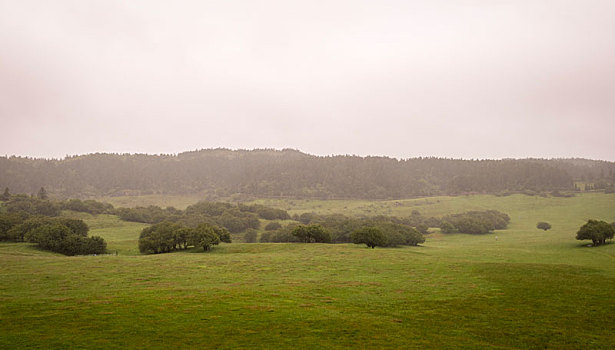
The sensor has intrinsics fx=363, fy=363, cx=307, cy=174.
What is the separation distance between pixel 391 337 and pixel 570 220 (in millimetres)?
151347

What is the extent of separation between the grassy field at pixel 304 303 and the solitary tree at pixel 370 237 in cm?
2055

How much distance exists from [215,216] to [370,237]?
75980mm

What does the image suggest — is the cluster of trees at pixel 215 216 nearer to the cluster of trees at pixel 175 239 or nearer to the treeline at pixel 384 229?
the treeline at pixel 384 229

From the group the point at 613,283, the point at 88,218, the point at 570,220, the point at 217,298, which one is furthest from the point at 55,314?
the point at 570,220

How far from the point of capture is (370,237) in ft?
240

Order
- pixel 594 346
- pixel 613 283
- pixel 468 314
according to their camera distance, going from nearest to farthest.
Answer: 1. pixel 594 346
2. pixel 468 314
3. pixel 613 283

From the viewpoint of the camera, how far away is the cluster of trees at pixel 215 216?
12221cm

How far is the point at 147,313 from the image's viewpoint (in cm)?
2319

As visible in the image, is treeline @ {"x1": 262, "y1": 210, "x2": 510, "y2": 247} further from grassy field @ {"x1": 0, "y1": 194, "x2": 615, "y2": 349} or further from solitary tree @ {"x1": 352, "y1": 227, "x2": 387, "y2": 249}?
grassy field @ {"x1": 0, "y1": 194, "x2": 615, "y2": 349}

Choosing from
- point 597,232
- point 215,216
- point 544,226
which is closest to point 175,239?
point 215,216

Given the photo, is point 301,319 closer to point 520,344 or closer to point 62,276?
point 520,344

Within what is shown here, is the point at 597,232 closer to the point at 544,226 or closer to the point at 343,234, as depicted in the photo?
the point at 343,234

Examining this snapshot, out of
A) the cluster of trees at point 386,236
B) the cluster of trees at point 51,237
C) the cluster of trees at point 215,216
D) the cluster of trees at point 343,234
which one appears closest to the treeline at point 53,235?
the cluster of trees at point 51,237

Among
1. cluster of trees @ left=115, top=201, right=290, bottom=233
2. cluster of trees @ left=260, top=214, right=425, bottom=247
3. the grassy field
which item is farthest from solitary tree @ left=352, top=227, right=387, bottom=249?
cluster of trees @ left=115, top=201, right=290, bottom=233
